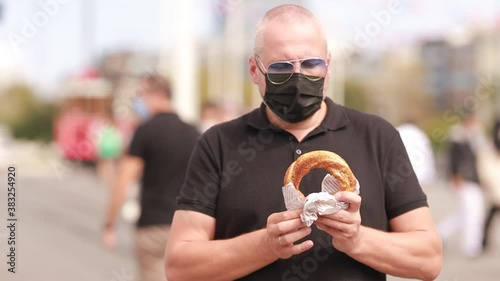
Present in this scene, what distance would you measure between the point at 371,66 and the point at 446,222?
370 ft

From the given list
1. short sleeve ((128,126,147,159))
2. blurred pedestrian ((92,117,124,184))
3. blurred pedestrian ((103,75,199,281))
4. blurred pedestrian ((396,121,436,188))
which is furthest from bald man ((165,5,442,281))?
blurred pedestrian ((92,117,124,184))

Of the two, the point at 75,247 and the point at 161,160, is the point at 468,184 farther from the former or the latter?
the point at 161,160

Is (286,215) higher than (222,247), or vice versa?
(286,215)

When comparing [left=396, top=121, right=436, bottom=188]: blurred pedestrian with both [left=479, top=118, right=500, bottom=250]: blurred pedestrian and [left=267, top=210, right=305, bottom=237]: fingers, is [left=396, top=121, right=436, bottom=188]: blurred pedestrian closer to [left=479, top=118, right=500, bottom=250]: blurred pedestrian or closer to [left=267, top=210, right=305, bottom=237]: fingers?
[left=479, top=118, right=500, bottom=250]: blurred pedestrian

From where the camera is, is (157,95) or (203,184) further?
(157,95)

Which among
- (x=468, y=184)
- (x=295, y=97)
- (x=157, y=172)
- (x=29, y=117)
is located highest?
(x=295, y=97)

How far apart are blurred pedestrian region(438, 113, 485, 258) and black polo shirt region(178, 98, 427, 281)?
36.3 feet

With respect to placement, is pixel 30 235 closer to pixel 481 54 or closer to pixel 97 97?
pixel 97 97

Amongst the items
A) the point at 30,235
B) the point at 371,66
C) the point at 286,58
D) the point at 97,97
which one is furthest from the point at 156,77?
the point at 371,66

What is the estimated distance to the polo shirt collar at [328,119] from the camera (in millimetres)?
3311

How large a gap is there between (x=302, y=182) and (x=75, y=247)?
11884mm

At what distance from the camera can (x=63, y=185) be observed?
1191 inches

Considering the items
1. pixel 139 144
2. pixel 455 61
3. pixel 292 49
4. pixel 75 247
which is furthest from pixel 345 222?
pixel 455 61

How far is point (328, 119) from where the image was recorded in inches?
131
